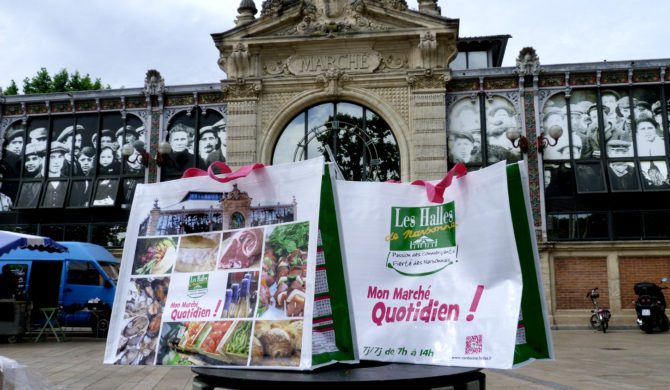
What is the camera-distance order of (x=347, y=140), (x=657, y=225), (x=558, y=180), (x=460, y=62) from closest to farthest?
(x=657, y=225)
(x=558, y=180)
(x=347, y=140)
(x=460, y=62)

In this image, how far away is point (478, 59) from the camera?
20344 millimetres

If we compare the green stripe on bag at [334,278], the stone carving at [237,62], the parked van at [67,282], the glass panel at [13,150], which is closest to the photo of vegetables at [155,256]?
the green stripe on bag at [334,278]

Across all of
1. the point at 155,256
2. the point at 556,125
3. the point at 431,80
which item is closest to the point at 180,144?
the point at 431,80

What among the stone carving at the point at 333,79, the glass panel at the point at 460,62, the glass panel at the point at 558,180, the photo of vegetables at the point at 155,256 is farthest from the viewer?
the glass panel at the point at 460,62

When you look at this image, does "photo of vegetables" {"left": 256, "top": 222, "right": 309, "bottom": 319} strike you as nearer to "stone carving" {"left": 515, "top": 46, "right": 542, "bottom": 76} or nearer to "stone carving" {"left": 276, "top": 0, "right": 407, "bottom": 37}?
"stone carving" {"left": 276, "top": 0, "right": 407, "bottom": 37}

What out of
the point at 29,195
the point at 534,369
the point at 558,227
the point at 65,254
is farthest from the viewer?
the point at 29,195

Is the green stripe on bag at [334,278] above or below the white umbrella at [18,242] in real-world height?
below

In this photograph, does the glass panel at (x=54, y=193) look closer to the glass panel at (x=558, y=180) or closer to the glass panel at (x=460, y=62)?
the glass panel at (x=460, y=62)

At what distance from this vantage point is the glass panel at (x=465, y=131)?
17531 millimetres

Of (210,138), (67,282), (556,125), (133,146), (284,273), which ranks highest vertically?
(556,125)

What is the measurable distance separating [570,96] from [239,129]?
10439 millimetres

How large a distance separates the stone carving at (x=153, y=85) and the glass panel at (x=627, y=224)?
14958 mm

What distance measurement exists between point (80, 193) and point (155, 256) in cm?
1782

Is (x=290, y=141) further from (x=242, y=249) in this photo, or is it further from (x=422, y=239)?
(x=242, y=249)
